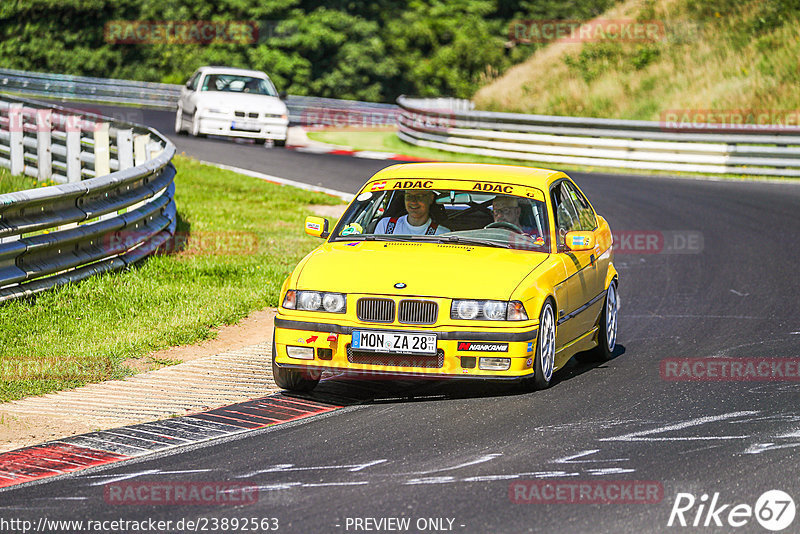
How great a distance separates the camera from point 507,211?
918 cm

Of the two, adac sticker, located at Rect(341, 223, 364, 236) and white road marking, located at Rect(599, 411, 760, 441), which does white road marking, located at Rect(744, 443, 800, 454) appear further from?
adac sticker, located at Rect(341, 223, 364, 236)

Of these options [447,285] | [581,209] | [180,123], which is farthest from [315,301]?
[180,123]

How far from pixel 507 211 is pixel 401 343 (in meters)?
1.81

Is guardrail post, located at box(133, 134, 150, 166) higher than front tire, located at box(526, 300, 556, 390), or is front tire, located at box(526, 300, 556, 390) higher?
front tire, located at box(526, 300, 556, 390)


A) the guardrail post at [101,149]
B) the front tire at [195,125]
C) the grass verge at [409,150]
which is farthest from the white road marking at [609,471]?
the front tire at [195,125]

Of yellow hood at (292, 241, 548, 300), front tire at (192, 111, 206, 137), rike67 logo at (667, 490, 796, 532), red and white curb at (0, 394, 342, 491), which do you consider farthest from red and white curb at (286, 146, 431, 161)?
rike67 logo at (667, 490, 796, 532)

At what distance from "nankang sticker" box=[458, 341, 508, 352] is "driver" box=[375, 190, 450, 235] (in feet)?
5.01

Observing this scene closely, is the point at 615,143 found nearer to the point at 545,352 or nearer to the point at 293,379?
the point at 545,352

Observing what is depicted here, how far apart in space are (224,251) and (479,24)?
61028 mm

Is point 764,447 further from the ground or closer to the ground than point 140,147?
further from the ground

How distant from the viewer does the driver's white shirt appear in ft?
30.2

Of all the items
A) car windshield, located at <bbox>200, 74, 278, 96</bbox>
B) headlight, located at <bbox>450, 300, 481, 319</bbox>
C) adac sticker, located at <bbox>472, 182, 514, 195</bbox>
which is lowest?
car windshield, located at <bbox>200, 74, 278, 96</bbox>

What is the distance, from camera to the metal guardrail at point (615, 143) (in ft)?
81.6

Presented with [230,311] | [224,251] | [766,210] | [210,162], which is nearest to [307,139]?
[210,162]
